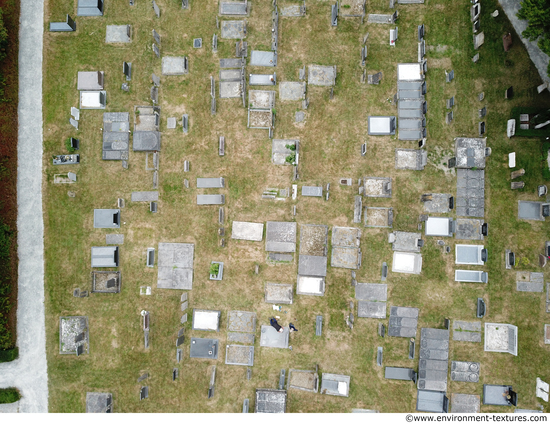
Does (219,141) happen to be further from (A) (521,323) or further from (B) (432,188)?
(A) (521,323)

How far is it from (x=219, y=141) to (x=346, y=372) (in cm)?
1295

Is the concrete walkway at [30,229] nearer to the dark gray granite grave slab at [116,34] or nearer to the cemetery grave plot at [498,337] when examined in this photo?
the dark gray granite grave slab at [116,34]

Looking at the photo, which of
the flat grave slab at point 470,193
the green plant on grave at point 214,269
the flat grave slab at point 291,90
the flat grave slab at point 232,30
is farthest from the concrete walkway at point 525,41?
the green plant on grave at point 214,269

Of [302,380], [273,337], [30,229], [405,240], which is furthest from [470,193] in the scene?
[30,229]

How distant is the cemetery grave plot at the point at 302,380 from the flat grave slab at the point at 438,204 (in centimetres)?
980

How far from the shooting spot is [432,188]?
15852 mm

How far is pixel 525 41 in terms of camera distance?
15703 millimetres

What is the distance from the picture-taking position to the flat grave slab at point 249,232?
15906 millimetres

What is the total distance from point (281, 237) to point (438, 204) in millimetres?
7850

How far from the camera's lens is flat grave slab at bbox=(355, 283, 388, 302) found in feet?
51.3

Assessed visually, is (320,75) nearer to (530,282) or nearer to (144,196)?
(144,196)

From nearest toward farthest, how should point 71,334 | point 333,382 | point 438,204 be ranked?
point 333,382 < point 438,204 < point 71,334

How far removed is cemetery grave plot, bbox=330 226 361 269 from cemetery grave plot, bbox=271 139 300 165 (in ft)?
14.2

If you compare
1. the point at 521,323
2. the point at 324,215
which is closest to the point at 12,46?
the point at 324,215
